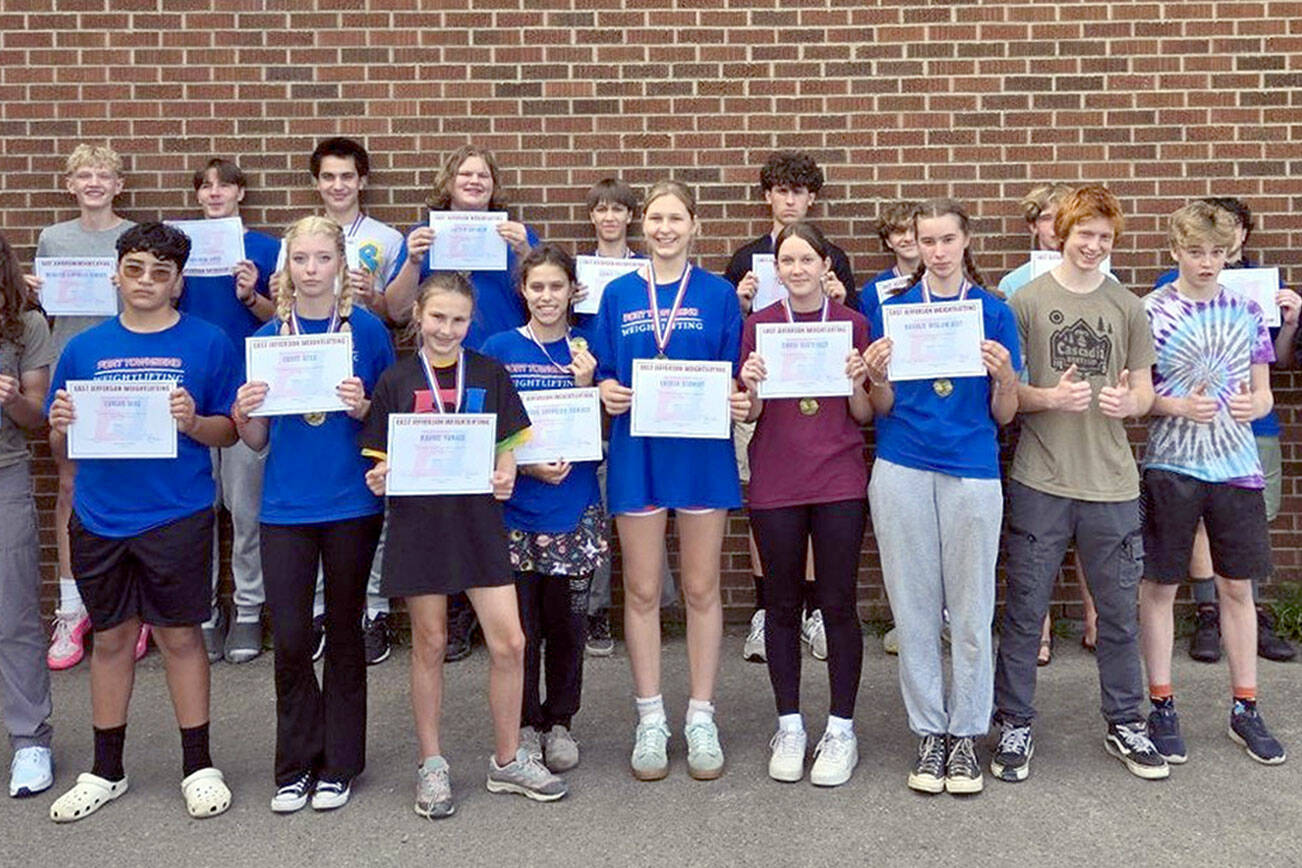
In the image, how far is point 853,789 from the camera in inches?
173

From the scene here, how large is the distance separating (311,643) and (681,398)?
1.51 meters

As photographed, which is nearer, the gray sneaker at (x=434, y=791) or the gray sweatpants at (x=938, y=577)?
the gray sneaker at (x=434, y=791)

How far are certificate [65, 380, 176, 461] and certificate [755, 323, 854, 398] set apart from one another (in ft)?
6.72

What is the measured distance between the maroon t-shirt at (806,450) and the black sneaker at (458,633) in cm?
203

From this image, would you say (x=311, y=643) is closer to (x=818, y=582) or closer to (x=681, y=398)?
(x=681, y=398)

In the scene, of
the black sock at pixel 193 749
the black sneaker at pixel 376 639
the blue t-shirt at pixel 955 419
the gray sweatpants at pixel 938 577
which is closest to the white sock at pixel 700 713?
the gray sweatpants at pixel 938 577

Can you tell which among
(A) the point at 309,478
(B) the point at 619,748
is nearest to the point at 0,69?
(A) the point at 309,478

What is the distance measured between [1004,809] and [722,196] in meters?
3.32

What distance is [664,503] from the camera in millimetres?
4539

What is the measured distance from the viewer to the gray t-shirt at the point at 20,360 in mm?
4652

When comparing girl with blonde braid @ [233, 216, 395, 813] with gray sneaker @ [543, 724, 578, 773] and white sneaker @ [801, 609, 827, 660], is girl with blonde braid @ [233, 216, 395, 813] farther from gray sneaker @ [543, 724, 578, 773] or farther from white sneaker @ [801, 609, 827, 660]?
white sneaker @ [801, 609, 827, 660]

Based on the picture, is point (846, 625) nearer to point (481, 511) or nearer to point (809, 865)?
point (809, 865)

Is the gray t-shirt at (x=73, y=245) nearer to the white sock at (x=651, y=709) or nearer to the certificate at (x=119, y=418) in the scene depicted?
the certificate at (x=119, y=418)

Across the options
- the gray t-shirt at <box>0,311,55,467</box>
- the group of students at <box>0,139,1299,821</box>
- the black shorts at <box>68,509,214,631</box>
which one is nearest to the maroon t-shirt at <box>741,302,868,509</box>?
the group of students at <box>0,139,1299,821</box>
